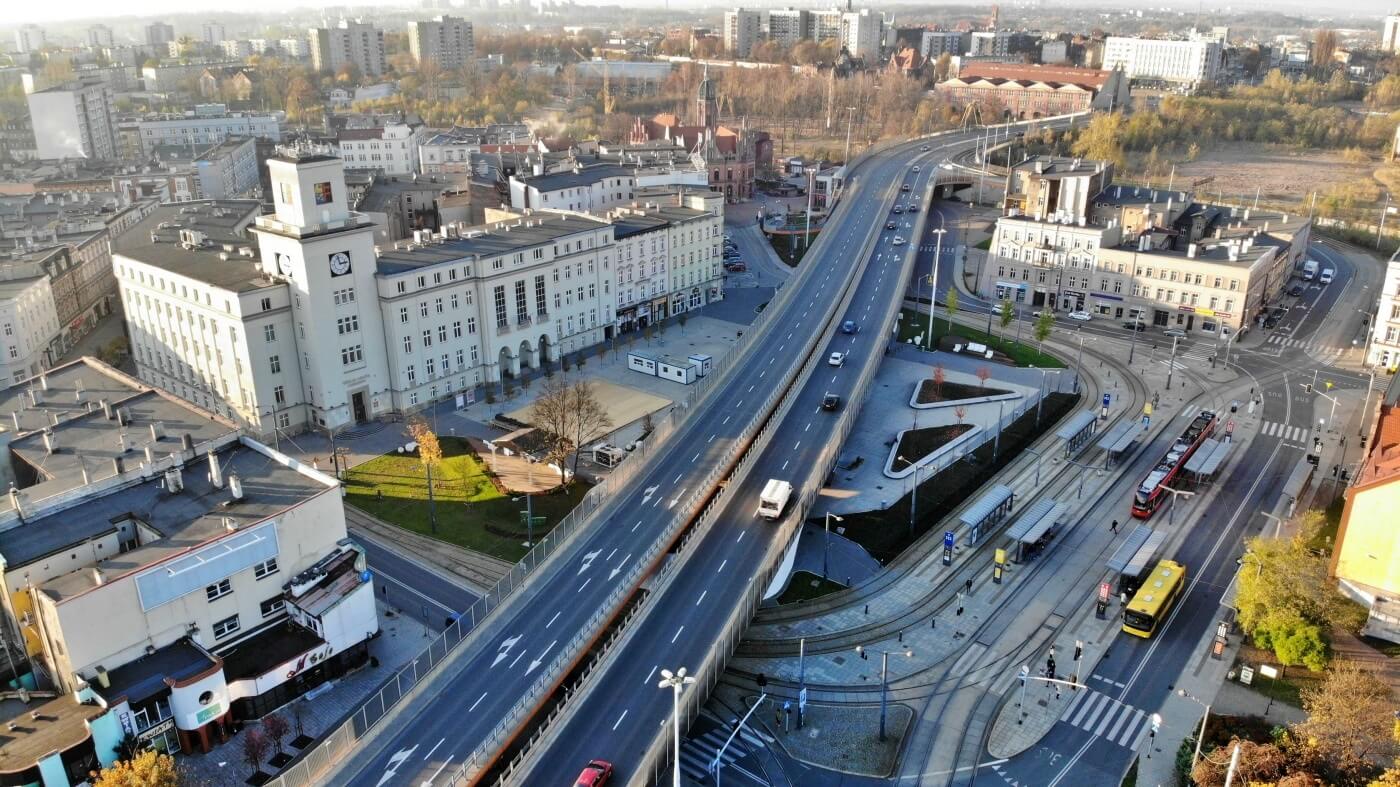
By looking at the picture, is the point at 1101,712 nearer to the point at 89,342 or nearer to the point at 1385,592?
the point at 1385,592

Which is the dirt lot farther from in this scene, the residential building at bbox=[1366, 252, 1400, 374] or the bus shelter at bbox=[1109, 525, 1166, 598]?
the bus shelter at bbox=[1109, 525, 1166, 598]

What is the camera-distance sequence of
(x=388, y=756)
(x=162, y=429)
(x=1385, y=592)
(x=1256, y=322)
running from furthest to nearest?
(x=1256, y=322) → (x=162, y=429) → (x=1385, y=592) → (x=388, y=756)

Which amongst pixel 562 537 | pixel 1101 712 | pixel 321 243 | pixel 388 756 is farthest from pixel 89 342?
pixel 1101 712

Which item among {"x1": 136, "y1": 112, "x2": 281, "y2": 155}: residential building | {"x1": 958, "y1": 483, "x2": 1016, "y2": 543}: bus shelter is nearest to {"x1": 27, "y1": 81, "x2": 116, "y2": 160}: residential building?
{"x1": 136, "y1": 112, "x2": 281, "y2": 155}: residential building

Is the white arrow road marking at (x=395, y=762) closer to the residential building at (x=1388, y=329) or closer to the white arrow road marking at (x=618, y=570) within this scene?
the white arrow road marking at (x=618, y=570)

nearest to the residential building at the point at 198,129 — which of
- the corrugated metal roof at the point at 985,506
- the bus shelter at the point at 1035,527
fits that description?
the corrugated metal roof at the point at 985,506

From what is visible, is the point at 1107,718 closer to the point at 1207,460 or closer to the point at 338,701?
the point at 1207,460
